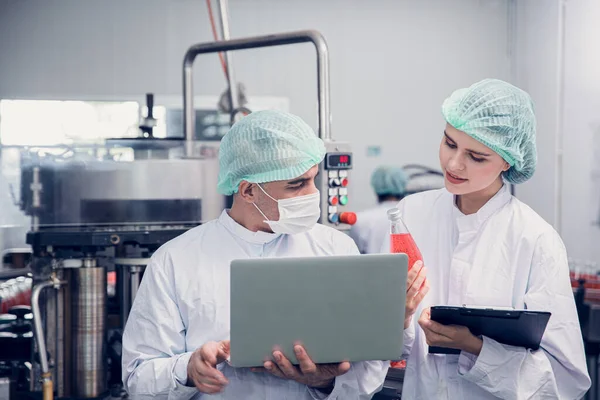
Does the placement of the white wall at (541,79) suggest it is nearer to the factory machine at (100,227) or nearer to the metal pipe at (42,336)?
the factory machine at (100,227)

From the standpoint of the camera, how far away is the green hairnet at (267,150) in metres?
1.36

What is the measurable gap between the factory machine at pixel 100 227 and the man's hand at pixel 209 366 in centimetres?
72

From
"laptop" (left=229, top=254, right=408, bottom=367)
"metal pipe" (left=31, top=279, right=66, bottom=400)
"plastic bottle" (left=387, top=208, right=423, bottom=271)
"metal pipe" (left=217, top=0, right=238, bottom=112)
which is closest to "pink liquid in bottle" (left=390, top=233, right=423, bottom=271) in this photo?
"plastic bottle" (left=387, top=208, right=423, bottom=271)

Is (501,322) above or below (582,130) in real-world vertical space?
below

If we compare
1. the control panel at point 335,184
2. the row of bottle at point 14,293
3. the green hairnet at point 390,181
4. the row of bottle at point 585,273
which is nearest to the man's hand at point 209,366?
the control panel at point 335,184

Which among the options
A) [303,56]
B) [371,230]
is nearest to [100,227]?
[371,230]

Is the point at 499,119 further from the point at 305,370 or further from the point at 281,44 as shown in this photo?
the point at 281,44

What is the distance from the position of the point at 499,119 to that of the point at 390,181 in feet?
5.95

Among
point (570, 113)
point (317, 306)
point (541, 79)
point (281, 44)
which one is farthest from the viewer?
point (541, 79)

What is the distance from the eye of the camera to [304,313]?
1.16m

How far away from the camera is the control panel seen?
202 centimetres

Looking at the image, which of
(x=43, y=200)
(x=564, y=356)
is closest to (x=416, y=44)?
(x=43, y=200)

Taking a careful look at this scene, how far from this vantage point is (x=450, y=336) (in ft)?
4.41

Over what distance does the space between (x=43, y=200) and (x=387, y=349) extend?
1.23 m
